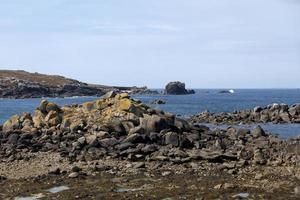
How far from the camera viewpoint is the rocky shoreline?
32312 mm

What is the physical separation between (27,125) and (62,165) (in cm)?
1716

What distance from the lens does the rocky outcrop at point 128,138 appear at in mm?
36625

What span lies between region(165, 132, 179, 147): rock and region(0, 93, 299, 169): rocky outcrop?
3.0 inches

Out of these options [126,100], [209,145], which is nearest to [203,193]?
[209,145]

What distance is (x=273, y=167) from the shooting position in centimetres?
3272

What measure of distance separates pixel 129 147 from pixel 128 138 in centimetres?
228

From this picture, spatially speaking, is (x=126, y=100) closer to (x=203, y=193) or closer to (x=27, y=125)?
(x=27, y=125)

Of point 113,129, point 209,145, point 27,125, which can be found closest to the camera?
point 209,145

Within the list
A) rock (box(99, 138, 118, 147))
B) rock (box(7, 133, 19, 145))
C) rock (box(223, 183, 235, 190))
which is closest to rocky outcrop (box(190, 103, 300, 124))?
rock (box(7, 133, 19, 145))

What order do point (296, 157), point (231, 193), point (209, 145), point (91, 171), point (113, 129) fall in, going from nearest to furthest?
point (231, 193), point (91, 171), point (296, 157), point (209, 145), point (113, 129)

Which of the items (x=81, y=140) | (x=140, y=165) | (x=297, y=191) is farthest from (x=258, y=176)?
(x=81, y=140)

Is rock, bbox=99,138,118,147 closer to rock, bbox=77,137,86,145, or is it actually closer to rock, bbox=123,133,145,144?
rock, bbox=123,133,145,144

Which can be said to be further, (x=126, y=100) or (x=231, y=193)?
(x=126, y=100)

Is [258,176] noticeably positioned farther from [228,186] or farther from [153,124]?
[153,124]
